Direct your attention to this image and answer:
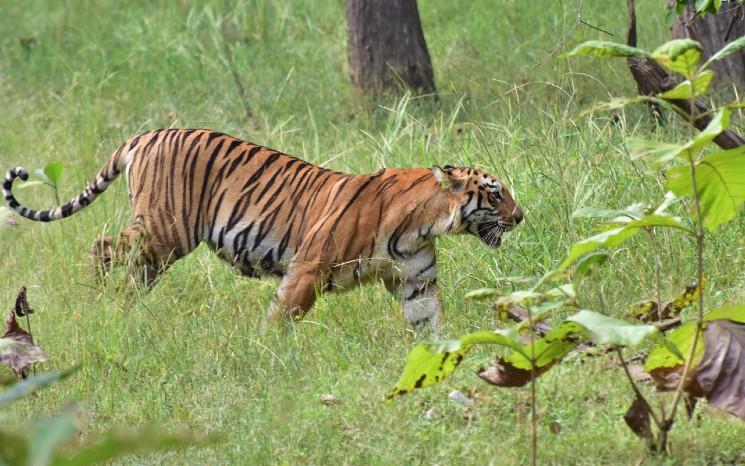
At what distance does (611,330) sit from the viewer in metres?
2.89

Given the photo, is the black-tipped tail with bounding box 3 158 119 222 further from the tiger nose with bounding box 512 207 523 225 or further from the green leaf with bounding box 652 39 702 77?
the green leaf with bounding box 652 39 702 77

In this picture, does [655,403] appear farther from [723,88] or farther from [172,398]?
[723,88]

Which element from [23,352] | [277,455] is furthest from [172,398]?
[277,455]

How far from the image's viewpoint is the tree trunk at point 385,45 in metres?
9.03

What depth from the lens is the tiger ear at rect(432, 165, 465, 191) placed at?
524 cm

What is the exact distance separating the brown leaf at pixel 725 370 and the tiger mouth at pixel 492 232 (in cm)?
212

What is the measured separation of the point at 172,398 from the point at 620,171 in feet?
9.12

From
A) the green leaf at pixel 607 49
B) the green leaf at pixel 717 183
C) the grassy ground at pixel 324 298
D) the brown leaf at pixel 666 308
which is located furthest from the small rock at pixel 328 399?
the green leaf at pixel 607 49

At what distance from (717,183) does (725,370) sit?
53 centimetres

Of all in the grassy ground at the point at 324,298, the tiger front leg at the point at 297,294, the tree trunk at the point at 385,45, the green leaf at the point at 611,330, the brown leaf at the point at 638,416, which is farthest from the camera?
the tree trunk at the point at 385,45

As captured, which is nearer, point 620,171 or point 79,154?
point 620,171

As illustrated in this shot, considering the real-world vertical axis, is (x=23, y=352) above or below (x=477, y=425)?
above

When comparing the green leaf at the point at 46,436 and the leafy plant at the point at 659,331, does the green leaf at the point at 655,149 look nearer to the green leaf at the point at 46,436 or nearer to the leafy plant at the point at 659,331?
the leafy plant at the point at 659,331

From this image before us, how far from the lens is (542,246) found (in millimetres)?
5664
